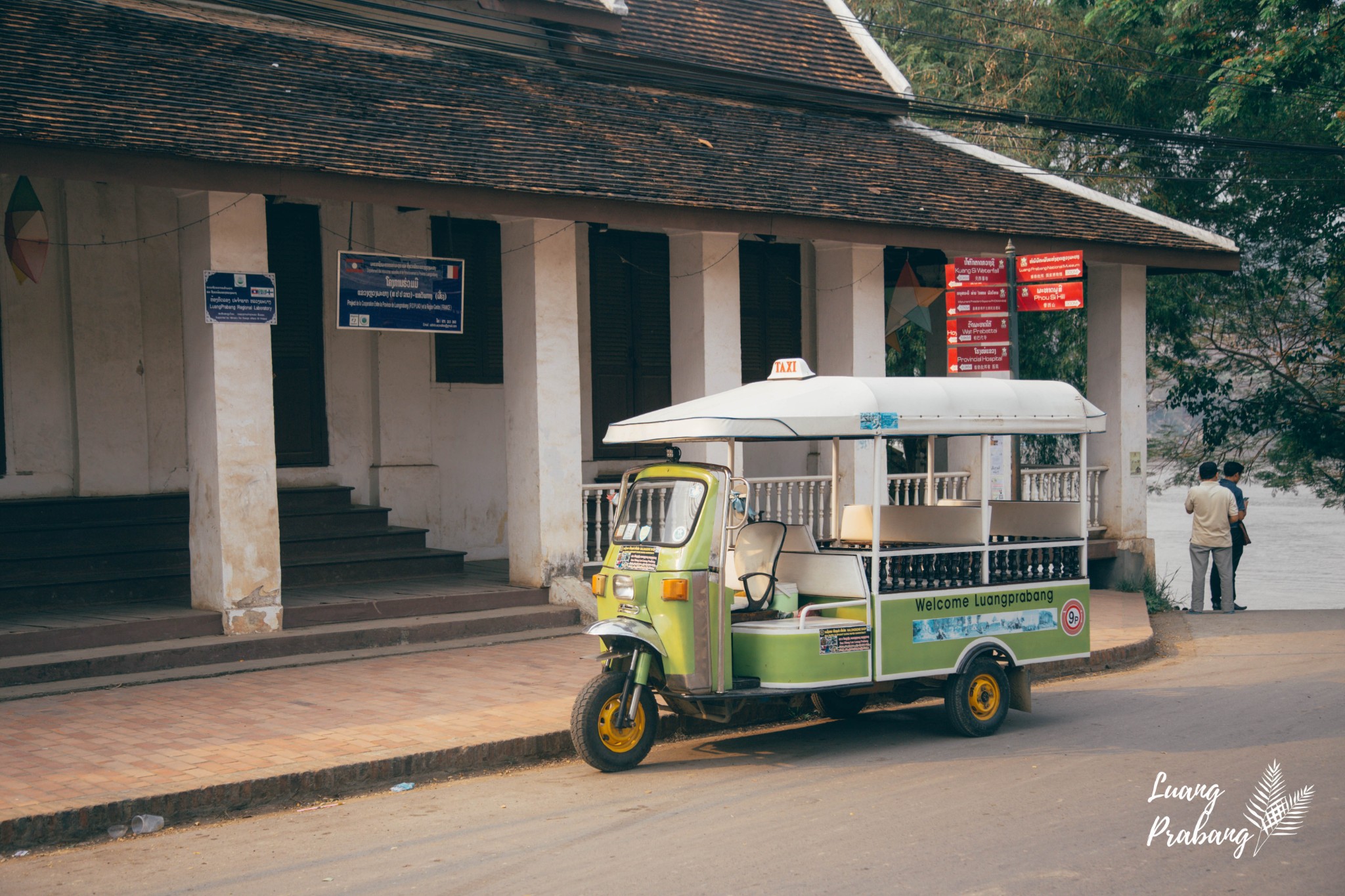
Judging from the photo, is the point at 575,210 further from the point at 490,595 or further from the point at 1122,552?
the point at 1122,552

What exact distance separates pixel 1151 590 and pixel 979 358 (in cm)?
500

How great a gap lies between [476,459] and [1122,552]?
825 cm

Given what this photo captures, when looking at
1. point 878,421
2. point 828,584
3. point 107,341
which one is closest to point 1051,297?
point 878,421

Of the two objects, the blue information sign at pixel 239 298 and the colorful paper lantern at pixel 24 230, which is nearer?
the blue information sign at pixel 239 298

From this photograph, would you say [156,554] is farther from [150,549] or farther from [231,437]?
[231,437]

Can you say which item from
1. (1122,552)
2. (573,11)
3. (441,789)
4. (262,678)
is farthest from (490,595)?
(1122,552)

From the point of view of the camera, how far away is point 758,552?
8.05 metres

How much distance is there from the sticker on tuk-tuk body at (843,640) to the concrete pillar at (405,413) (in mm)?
7184

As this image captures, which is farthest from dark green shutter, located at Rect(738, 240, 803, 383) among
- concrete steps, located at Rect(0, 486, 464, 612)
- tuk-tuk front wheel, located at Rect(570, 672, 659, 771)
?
tuk-tuk front wheel, located at Rect(570, 672, 659, 771)

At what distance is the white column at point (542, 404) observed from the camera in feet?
39.3

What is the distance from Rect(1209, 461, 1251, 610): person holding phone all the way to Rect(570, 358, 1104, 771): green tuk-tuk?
709 centimetres

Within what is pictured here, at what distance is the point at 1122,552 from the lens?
16.2m

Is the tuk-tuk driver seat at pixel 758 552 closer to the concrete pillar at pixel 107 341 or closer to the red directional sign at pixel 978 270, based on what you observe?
the red directional sign at pixel 978 270

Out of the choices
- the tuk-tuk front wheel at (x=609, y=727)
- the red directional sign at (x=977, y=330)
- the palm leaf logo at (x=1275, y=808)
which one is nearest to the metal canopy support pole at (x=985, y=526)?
the palm leaf logo at (x=1275, y=808)
